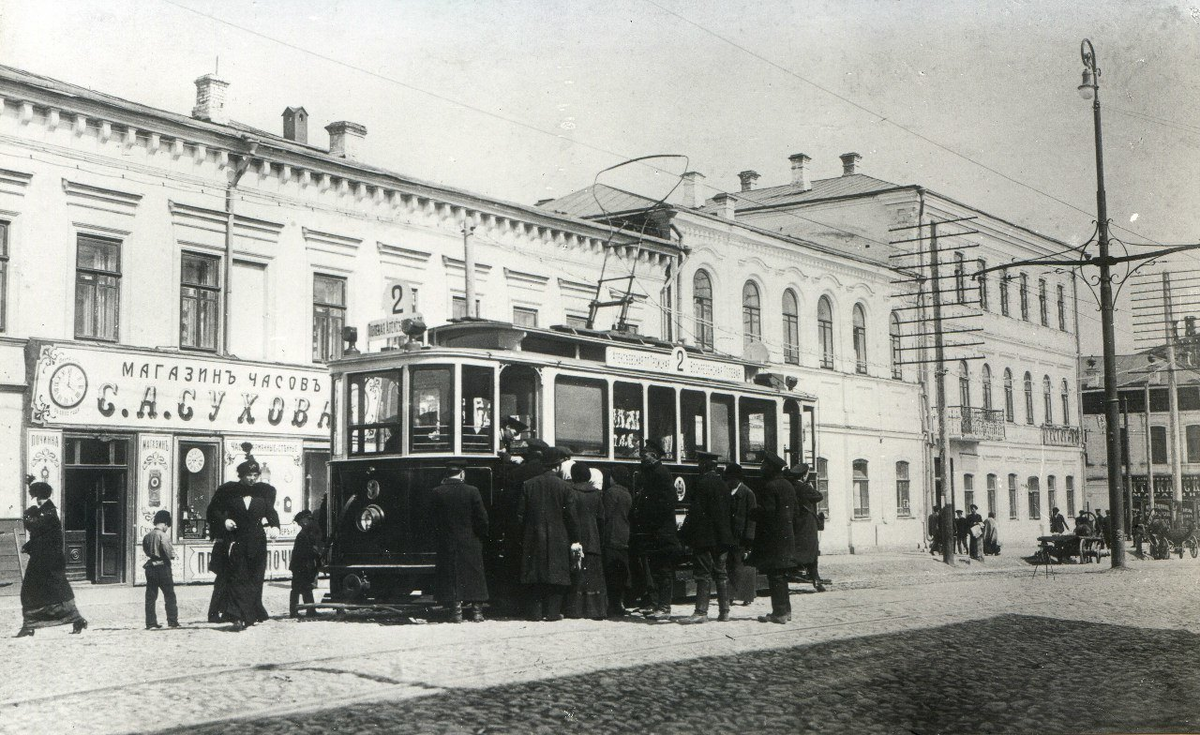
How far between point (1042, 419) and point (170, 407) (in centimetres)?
3347

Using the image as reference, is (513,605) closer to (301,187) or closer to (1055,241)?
(301,187)

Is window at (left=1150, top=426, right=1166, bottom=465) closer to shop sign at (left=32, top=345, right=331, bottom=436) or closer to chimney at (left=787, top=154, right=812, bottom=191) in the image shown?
chimney at (left=787, top=154, right=812, bottom=191)

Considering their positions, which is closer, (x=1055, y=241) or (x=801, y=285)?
(x=801, y=285)

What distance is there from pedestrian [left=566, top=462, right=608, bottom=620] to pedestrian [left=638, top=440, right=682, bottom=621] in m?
0.58

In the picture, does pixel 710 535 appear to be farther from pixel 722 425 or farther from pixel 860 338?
pixel 860 338

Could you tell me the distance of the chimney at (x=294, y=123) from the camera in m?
23.4

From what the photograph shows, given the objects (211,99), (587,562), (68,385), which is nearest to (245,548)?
(587,562)

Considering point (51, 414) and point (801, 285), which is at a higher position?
point (801, 285)

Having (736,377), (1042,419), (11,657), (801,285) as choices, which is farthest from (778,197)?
(11,657)

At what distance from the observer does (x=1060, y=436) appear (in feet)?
145

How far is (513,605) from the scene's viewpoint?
496 inches

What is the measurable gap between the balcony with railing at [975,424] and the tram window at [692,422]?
23.1 meters

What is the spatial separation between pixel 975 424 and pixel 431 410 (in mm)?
29440

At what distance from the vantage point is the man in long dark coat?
1241 cm
